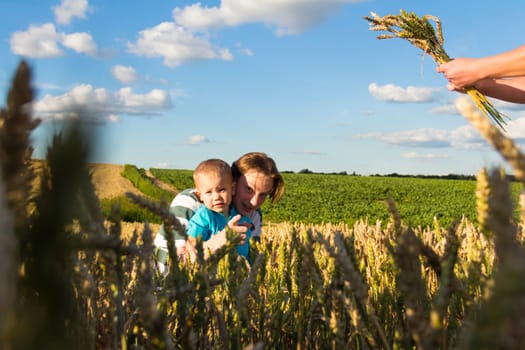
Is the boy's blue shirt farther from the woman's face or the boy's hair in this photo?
the woman's face

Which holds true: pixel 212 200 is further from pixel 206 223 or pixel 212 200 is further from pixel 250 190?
pixel 250 190

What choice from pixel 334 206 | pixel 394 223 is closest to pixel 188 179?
pixel 334 206

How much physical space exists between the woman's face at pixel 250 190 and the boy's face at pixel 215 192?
0.37 meters

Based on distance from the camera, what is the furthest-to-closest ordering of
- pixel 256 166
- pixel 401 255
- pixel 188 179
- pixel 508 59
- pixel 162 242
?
1. pixel 188 179
2. pixel 256 166
3. pixel 162 242
4. pixel 508 59
5. pixel 401 255

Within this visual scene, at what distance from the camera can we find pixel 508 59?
11.4ft

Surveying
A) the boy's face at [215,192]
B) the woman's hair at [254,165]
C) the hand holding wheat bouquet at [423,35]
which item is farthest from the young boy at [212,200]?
the hand holding wheat bouquet at [423,35]

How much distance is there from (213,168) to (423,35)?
2356 mm

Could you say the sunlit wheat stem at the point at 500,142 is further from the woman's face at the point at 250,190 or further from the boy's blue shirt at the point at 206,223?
the woman's face at the point at 250,190

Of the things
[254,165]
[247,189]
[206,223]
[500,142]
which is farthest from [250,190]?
[500,142]

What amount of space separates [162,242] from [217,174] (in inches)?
29.0

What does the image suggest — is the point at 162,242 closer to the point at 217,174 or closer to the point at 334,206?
the point at 217,174

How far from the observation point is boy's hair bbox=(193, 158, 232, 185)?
4.48 metres

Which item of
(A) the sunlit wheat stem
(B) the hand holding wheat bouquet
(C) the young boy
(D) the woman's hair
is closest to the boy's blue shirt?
(C) the young boy

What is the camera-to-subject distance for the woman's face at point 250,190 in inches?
190
